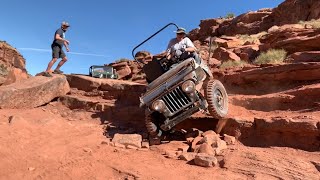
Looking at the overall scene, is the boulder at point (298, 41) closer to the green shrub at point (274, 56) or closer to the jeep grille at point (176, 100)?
the green shrub at point (274, 56)

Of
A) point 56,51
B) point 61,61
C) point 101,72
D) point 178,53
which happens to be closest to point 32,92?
point 56,51

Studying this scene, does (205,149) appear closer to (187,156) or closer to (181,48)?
(187,156)

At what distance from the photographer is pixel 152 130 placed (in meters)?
7.36

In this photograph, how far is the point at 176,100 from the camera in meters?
7.15

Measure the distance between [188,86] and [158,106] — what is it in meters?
0.79

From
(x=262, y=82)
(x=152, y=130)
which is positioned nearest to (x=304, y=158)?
(x=152, y=130)

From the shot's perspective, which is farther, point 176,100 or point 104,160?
point 176,100

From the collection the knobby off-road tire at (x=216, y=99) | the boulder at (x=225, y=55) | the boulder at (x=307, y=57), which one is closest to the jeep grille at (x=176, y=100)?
the knobby off-road tire at (x=216, y=99)

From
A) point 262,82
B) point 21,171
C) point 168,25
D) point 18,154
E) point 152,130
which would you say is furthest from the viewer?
point 262,82

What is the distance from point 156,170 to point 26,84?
6.19 meters

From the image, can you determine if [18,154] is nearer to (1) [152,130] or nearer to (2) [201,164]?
(1) [152,130]

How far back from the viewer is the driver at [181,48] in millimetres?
8000

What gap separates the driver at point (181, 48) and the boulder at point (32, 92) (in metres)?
4.35

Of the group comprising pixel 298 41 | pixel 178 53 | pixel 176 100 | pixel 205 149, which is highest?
pixel 298 41
